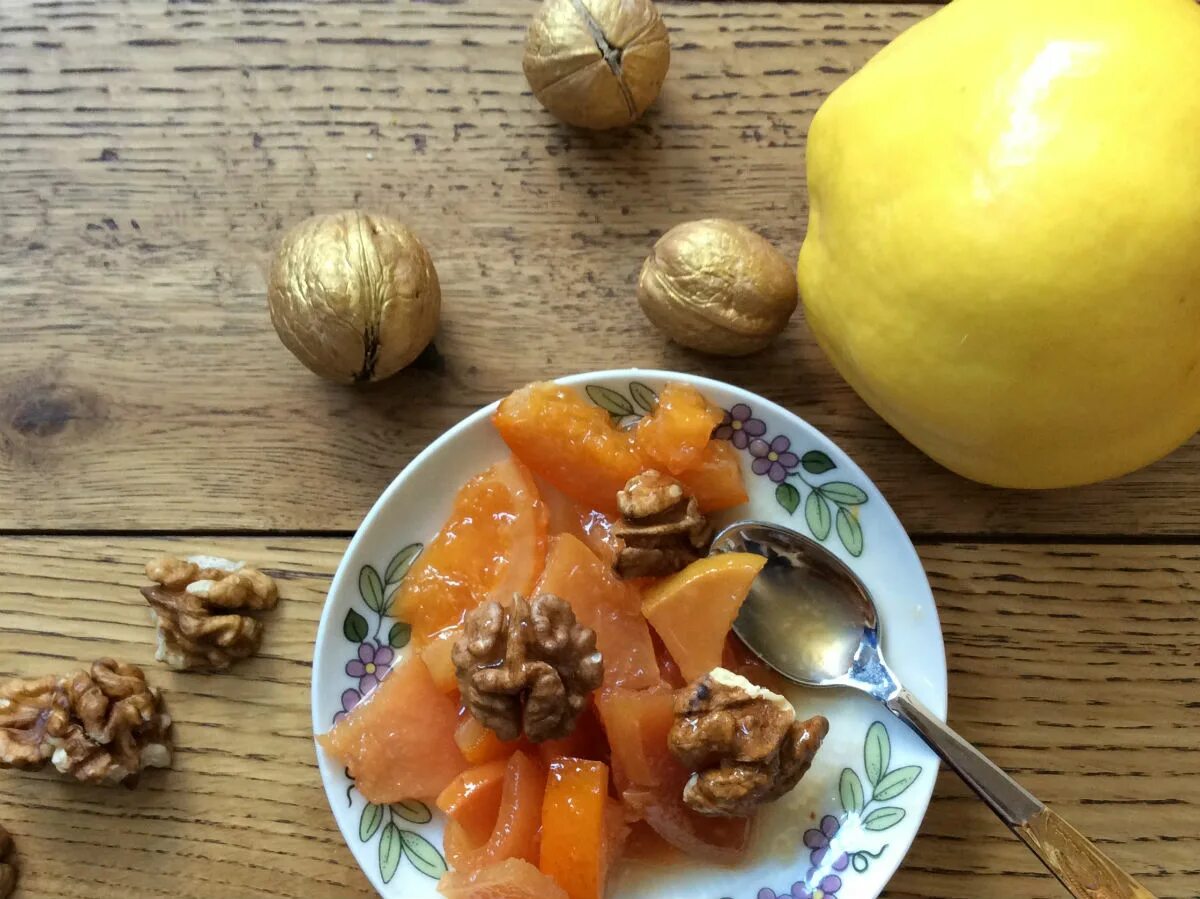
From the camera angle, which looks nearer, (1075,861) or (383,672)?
(1075,861)

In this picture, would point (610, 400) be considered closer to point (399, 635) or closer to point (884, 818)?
point (399, 635)

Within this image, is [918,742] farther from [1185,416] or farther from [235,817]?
[235,817]

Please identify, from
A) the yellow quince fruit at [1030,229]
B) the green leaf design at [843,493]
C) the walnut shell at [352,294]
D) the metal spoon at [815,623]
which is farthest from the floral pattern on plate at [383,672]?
the yellow quince fruit at [1030,229]

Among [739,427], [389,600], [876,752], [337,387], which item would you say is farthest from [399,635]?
[876,752]

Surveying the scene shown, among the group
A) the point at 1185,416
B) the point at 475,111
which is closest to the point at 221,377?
the point at 475,111

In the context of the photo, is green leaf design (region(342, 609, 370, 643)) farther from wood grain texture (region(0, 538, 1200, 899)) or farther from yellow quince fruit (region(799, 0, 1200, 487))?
yellow quince fruit (region(799, 0, 1200, 487))

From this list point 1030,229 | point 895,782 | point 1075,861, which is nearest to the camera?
point 1030,229

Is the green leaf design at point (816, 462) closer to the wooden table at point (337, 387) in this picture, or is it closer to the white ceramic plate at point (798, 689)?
the white ceramic plate at point (798, 689)
